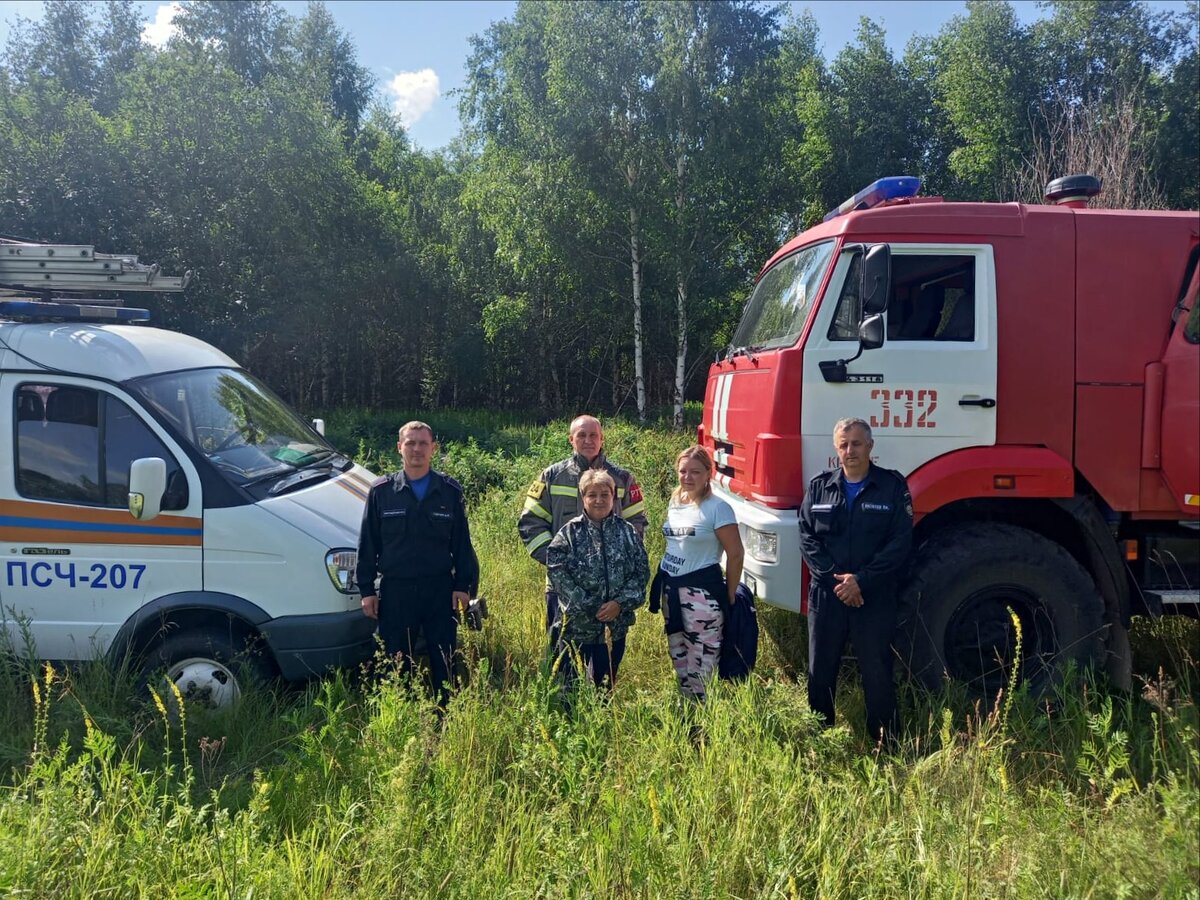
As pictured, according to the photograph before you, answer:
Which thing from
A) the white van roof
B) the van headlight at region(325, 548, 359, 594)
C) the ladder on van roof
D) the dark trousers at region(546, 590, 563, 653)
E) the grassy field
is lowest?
the grassy field

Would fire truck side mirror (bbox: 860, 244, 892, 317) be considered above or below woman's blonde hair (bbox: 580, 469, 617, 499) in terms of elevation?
above

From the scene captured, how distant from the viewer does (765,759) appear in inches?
127

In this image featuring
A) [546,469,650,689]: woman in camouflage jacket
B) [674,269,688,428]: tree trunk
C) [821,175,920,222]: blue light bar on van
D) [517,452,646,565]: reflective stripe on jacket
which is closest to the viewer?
[546,469,650,689]: woman in camouflage jacket

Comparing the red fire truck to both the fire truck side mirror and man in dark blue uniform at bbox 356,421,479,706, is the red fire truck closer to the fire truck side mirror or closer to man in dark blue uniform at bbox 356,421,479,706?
the fire truck side mirror

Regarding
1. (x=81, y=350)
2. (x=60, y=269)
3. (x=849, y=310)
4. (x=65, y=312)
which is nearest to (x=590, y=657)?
(x=849, y=310)

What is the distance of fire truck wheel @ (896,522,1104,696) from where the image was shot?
4.09 meters

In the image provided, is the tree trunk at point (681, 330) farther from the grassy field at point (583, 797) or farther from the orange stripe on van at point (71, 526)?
the orange stripe on van at point (71, 526)

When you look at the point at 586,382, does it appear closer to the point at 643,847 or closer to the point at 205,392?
the point at 205,392

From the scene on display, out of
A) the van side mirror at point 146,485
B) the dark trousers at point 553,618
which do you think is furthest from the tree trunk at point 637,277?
the van side mirror at point 146,485

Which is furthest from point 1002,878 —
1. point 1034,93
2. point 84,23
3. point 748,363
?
point 84,23

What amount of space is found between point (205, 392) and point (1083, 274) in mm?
4999

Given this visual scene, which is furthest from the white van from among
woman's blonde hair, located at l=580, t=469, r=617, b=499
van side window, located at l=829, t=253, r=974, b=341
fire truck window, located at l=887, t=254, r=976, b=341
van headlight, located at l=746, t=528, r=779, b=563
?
fire truck window, located at l=887, t=254, r=976, b=341

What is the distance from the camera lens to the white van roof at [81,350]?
414 cm

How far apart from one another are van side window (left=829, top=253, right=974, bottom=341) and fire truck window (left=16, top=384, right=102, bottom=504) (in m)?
4.02
